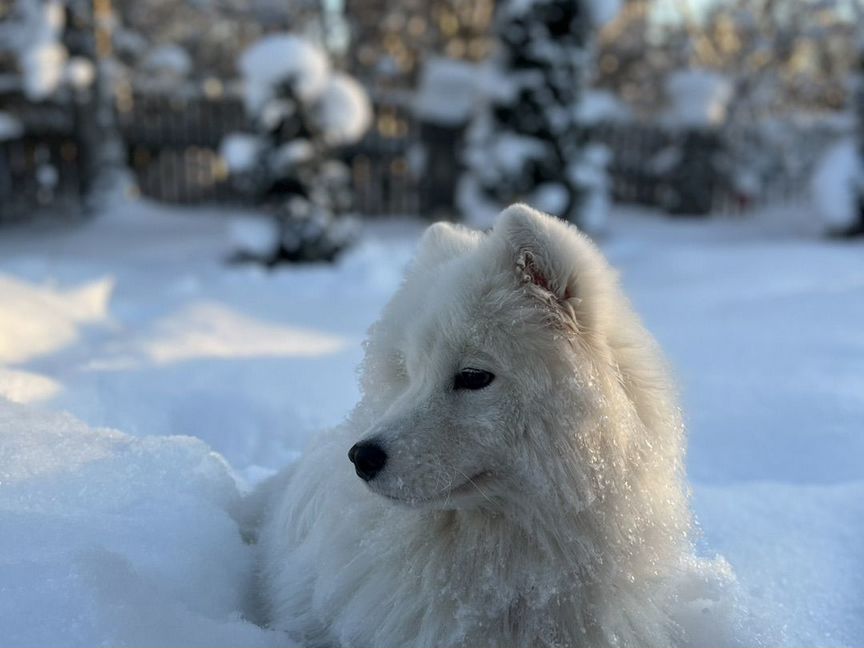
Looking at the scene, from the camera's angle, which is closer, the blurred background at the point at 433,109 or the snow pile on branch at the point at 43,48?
the blurred background at the point at 433,109

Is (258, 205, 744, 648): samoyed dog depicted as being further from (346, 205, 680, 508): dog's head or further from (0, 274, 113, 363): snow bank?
(0, 274, 113, 363): snow bank

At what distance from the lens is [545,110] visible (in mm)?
12422

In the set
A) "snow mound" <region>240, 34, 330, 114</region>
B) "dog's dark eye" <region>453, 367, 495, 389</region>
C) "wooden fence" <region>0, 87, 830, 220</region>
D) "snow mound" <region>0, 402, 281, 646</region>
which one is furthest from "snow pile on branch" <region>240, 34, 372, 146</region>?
"dog's dark eye" <region>453, 367, 495, 389</region>

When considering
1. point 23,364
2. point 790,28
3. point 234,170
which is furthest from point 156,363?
point 790,28

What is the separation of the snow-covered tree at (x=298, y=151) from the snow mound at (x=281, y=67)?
14mm

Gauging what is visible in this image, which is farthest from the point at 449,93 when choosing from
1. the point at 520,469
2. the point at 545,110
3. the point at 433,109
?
the point at 520,469

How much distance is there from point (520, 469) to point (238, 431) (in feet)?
7.84

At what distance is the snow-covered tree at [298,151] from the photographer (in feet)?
33.3

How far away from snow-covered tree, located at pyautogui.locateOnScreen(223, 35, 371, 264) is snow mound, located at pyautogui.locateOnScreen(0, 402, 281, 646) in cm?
784

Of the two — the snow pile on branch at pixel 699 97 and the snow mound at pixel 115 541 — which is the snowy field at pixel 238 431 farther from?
the snow pile on branch at pixel 699 97

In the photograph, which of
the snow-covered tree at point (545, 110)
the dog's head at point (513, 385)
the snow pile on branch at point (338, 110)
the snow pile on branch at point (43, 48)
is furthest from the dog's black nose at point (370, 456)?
the snow pile on branch at point (43, 48)

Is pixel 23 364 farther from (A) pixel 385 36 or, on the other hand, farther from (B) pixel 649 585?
(A) pixel 385 36

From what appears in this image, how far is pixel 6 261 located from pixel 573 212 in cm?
791

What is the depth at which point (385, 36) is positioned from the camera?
1972cm
